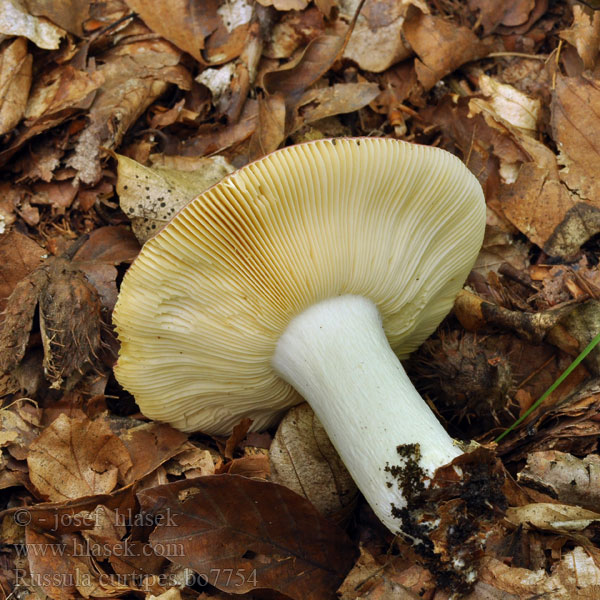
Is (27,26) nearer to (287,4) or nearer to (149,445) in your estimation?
(287,4)

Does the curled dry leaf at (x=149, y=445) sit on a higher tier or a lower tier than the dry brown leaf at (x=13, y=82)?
lower

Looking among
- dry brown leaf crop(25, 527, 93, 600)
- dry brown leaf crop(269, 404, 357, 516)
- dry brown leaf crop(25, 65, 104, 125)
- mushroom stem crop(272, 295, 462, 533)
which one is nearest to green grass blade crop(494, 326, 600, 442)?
mushroom stem crop(272, 295, 462, 533)

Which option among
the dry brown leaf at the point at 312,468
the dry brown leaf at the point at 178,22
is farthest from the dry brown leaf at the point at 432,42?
A: the dry brown leaf at the point at 312,468

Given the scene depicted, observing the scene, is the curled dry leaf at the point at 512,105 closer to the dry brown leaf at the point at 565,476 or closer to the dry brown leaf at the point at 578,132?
the dry brown leaf at the point at 578,132

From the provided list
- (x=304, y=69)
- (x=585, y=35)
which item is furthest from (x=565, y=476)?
(x=304, y=69)

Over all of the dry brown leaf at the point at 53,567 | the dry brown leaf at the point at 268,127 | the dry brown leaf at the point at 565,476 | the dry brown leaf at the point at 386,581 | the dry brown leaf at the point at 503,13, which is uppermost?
the dry brown leaf at the point at 503,13

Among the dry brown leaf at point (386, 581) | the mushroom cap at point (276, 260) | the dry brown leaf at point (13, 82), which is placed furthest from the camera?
the dry brown leaf at point (13, 82)

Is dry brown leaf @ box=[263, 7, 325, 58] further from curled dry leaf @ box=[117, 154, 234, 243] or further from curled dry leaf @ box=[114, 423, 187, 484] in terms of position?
curled dry leaf @ box=[114, 423, 187, 484]
